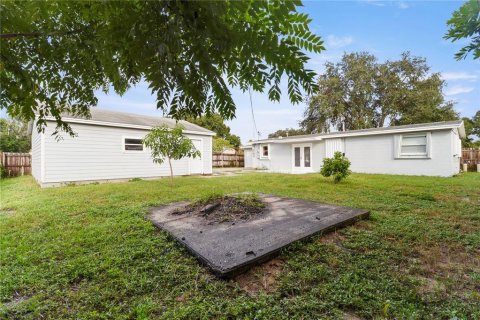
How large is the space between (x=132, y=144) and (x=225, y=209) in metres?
8.37

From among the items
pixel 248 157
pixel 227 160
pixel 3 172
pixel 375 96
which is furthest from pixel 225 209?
pixel 375 96

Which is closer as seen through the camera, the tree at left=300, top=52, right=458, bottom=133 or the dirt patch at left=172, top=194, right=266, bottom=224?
the dirt patch at left=172, top=194, right=266, bottom=224

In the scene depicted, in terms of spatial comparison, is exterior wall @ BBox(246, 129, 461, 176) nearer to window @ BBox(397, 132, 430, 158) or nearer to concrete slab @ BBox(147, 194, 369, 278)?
window @ BBox(397, 132, 430, 158)

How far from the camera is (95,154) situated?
980 cm

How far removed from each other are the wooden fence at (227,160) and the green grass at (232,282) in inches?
673

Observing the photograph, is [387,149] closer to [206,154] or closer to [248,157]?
[206,154]

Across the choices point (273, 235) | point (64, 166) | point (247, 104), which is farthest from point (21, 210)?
point (247, 104)

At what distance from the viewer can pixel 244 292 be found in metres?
2.11

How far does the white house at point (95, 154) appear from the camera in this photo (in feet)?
29.0

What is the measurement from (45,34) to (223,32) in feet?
3.08

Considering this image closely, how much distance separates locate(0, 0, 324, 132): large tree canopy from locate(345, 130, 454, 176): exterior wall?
510 inches

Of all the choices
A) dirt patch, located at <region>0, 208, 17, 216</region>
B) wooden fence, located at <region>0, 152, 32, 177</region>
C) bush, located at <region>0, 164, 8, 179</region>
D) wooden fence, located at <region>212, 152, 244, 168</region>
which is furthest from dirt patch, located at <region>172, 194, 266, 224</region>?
wooden fence, located at <region>212, 152, 244, 168</region>

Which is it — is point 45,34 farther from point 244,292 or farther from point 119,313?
point 244,292

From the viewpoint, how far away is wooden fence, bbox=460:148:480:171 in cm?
1462
